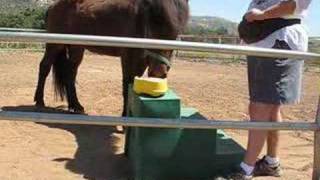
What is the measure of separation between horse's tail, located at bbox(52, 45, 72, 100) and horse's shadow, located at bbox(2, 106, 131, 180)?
137 centimetres

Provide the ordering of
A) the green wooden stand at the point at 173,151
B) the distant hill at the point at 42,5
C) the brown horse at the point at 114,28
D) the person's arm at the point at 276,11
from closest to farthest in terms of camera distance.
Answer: the person's arm at the point at 276,11, the green wooden stand at the point at 173,151, the brown horse at the point at 114,28, the distant hill at the point at 42,5

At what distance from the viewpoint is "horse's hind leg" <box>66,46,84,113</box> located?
7.94 m

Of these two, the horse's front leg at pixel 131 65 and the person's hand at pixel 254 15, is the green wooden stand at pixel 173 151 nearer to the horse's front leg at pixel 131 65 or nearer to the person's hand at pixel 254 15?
the person's hand at pixel 254 15

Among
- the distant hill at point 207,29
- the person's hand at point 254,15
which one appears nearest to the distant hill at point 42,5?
the distant hill at point 207,29

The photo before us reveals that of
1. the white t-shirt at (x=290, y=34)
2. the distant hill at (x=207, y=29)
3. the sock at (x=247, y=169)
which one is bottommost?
the distant hill at (x=207, y=29)

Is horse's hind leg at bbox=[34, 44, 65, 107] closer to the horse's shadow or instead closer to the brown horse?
the brown horse

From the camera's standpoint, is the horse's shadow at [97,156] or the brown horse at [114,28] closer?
the horse's shadow at [97,156]

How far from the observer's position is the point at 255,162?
13.8 feet

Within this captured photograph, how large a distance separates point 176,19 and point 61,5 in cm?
270

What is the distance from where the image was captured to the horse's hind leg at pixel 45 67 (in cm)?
826

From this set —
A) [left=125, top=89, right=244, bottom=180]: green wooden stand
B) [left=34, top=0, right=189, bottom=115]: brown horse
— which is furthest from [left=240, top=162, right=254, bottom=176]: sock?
[left=34, top=0, right=189, bottom=115]: brown horse

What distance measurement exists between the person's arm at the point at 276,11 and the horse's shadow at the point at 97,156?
1.77 meters

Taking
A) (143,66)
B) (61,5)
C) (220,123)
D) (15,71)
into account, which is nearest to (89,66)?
(15,71)

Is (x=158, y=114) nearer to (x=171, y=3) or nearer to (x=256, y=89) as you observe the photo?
(x=256, y=89)
